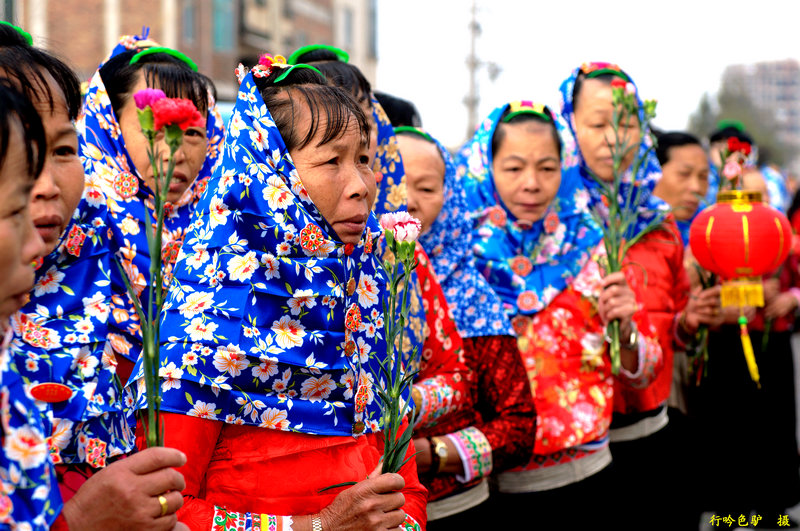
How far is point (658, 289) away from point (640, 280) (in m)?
0.17

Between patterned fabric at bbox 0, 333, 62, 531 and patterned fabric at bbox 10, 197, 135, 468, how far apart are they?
→ 0.29 meters

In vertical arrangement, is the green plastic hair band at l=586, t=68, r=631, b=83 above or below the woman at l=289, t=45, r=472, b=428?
above

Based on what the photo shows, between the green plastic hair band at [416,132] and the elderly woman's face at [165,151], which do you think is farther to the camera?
the green plastic hair band at [416,132]

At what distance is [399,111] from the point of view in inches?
132

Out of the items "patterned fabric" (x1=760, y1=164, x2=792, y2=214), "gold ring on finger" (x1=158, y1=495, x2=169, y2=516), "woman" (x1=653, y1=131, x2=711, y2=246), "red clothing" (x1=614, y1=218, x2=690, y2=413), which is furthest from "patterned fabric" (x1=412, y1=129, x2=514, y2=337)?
"patterned fabric" (x1=760, y1=164, x2=792, y2=214)

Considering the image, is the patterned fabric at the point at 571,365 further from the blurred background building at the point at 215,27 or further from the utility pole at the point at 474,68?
the utility pole at the point at 474,68

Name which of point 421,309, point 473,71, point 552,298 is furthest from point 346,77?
point 473,71

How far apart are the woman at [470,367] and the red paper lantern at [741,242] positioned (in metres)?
1.24

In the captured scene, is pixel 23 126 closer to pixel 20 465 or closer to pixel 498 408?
pixel 20 465

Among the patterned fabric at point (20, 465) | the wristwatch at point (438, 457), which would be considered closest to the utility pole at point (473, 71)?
the wristwatch at point (438, 457)

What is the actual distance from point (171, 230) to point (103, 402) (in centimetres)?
79

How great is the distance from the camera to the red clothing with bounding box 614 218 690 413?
146 inches

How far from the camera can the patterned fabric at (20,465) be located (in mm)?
1273

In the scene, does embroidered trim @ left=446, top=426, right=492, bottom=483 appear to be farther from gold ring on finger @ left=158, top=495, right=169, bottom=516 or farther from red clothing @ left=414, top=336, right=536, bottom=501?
gold ring on finger @ left=158, top=495, right=169, bottom=516
